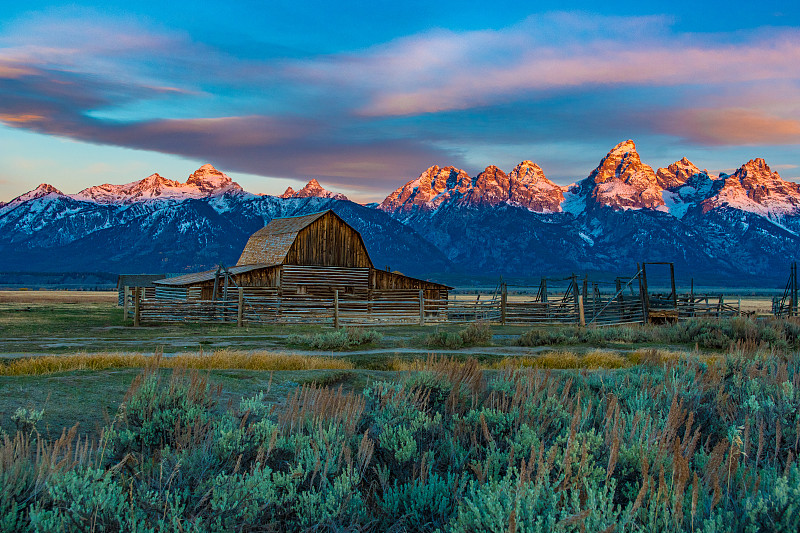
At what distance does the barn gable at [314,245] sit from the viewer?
118ft

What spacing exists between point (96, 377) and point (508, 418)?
6.91 m

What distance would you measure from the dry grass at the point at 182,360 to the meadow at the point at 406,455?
257 centimetres

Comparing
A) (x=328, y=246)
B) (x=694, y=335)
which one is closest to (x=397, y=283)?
(x=328, y=246)

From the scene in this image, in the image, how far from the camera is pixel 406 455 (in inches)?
179

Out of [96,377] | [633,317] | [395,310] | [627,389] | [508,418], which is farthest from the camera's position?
[395,310]

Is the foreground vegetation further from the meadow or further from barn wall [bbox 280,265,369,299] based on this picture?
barn wall [bbox 280,265,369,299]

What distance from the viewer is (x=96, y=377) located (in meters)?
9.16

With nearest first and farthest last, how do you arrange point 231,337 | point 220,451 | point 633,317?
point 220,451 < point 231,337 < point 633,317

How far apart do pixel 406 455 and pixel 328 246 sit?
1302 inches

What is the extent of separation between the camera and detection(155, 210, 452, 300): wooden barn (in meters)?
34.0

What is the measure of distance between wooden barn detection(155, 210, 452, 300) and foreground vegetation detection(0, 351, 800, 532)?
28.8 meters

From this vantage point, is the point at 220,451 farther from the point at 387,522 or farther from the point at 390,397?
the point at 390,397

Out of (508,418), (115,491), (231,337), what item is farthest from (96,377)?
(231,337)

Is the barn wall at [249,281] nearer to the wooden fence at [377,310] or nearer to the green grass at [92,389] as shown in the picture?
the wooden fence at [377,310]
